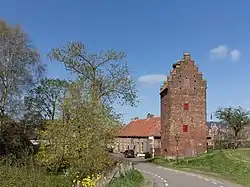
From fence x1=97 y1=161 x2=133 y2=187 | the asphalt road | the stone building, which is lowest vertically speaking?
the asphalt road

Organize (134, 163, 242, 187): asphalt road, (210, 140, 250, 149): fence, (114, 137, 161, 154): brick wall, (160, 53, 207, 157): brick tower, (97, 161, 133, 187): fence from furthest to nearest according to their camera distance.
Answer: (114, 137, 161, 154): brick wall
(160, 53, 207, 157): brick tower
(210, 140, 250, 149): fence
(134, 163, 242, 187): asphalt road
(97, 161, 133, 187): fence

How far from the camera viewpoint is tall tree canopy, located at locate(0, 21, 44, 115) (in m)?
37.8

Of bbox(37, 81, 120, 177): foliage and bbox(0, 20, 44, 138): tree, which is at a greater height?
bbox(0, 20, 44, 138): tree

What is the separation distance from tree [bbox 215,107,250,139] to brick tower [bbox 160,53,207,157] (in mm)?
4961

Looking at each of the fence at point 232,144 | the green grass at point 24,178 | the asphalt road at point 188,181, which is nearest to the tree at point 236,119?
the fence at point 232,144

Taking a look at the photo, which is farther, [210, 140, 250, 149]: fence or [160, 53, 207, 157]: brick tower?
[160, 53, 207, 157]: brick tower

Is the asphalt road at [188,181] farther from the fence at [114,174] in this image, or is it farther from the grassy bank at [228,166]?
the fence at [114,174]

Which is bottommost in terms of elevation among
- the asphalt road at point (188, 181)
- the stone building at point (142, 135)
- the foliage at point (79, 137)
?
the asphalt road at point (188, 181)

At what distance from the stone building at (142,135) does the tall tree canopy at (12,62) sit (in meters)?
29.2

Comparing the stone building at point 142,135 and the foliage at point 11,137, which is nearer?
the foliage at point 11,137

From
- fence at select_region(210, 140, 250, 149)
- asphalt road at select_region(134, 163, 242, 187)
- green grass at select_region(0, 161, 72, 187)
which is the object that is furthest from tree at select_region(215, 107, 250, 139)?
green grass at select_region(0, 161, 72, 187)

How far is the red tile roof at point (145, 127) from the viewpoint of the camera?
71619mm

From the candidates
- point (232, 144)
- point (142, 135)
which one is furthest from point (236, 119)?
point (142, 135)

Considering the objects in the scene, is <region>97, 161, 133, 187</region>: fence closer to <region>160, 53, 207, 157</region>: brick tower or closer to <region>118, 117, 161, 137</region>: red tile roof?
<region>160, 53, 207, 157</region>: brick tower
